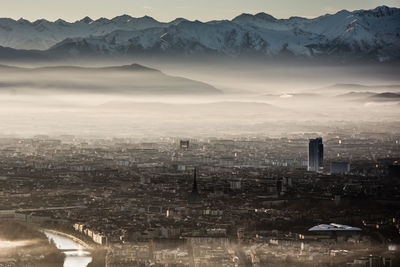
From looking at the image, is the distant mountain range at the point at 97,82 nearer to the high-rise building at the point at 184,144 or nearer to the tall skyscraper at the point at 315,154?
the high-rise building at the point at 184,144

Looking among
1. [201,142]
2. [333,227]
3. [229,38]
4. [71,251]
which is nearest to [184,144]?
[201,142]

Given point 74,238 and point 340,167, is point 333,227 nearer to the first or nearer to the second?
point 74,238

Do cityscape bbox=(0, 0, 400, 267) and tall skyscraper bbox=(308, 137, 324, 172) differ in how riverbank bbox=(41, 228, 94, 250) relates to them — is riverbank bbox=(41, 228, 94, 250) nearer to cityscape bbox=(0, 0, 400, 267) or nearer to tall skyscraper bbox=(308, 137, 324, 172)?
cityscape bbox=(0, 0, 400, 267)

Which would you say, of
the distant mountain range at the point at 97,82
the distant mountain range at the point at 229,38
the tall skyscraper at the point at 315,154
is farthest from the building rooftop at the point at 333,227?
the distant mountain range at the point at 229,38

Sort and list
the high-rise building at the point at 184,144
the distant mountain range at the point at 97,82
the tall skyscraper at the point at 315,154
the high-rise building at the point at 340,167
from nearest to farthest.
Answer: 1. the high-rise building at the point at 340,167
2. the tall skyscraper at the point at 315,154
3. the high-rise building at the point at 184,144
4. the distant mountain range at the point at 97,82

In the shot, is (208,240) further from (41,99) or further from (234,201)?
(41,99)

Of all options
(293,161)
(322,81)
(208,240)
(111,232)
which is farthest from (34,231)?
(322,81)

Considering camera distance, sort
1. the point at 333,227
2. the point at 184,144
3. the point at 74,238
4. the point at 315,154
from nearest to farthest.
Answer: the point at 74,238, the point at 333,227, the point at 315,154, the point at 184,144
